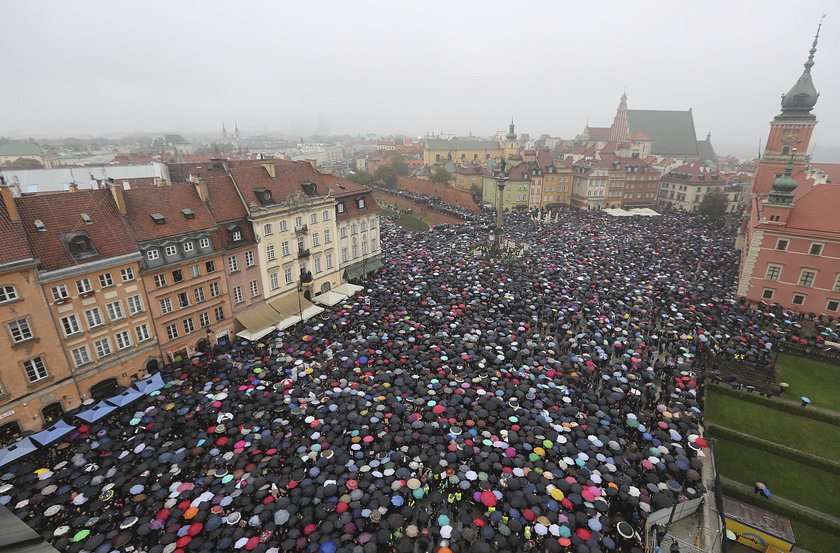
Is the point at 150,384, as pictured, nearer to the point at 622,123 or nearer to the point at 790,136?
the point at 790,136

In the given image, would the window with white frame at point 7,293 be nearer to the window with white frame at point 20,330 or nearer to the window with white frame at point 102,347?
the window with white frame at point 20,330

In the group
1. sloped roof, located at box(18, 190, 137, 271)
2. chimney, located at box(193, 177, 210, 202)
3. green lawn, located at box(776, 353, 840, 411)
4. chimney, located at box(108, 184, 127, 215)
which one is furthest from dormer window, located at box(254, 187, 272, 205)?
green lawn, located at box(776, 353, 840, 411)

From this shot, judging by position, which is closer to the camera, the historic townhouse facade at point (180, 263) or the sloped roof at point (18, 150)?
the historic townhouse facade at point (180, 263)

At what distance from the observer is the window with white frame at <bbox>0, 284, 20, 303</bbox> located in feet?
78.8

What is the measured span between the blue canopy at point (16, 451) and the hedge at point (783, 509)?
3902 centimetres

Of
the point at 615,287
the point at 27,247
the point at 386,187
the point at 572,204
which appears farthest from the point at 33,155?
the point at 615,287

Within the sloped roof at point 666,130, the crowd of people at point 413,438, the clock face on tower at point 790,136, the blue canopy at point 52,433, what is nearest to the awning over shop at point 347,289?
the crowd of people at point 413,438

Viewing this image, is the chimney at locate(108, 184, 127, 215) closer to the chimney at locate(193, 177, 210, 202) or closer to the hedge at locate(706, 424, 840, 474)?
the chimney at locate(193, 177, 210, 202)

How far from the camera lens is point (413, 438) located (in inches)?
934

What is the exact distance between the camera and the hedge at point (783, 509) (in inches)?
818

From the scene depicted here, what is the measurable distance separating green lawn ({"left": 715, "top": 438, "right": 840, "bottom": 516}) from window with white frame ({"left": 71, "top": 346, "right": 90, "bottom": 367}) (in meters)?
41.6

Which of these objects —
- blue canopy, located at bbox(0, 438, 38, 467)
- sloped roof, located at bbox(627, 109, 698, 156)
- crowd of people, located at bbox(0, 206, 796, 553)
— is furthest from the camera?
sloped roof, located at bbox(627, 109, 698, 156)

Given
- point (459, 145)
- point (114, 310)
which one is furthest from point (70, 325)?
point (459, 145)

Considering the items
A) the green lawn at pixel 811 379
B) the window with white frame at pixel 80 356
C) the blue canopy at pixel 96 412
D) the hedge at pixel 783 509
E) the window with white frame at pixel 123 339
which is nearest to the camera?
the hedge at pixel 783 509
